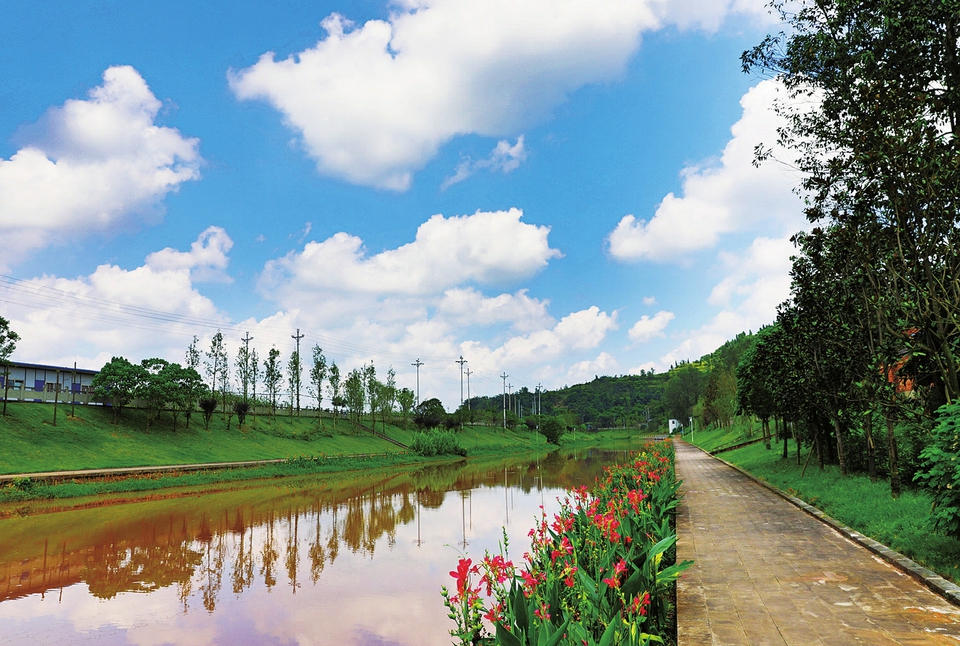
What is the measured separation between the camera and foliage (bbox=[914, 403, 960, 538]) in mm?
5703

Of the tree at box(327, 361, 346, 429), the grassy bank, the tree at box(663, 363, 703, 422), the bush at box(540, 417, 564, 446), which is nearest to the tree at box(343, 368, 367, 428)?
the tree at box(327, 361, 346, 429)

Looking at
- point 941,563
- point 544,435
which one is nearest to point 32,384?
point 941,563

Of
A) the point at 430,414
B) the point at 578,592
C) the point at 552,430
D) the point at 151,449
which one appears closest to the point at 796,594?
the point at 578,592

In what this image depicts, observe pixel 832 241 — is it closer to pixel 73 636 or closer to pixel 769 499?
pixel 769 499

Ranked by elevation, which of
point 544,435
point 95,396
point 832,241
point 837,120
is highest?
point 837,120

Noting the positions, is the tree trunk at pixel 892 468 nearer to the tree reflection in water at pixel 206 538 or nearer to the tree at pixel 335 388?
the tree reflection in water at pixel 206 538

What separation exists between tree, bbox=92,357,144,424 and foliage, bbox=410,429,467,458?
58.5 ft

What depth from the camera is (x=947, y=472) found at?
229 inches

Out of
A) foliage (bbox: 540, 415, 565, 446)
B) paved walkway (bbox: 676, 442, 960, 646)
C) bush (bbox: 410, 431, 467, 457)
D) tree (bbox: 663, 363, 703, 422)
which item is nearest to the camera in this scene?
paved walkway (bbox: 676, 442, 960, 646)

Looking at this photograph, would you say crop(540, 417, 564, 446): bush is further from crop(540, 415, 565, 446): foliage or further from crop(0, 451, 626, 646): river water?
crop(0, 451, 626, 646): river water

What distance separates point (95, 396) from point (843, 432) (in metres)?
33.8

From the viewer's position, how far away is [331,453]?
36.7 meters

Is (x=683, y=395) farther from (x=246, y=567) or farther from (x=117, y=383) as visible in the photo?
(x=246, y=567)

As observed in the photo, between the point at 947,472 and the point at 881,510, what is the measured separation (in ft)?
11.2
